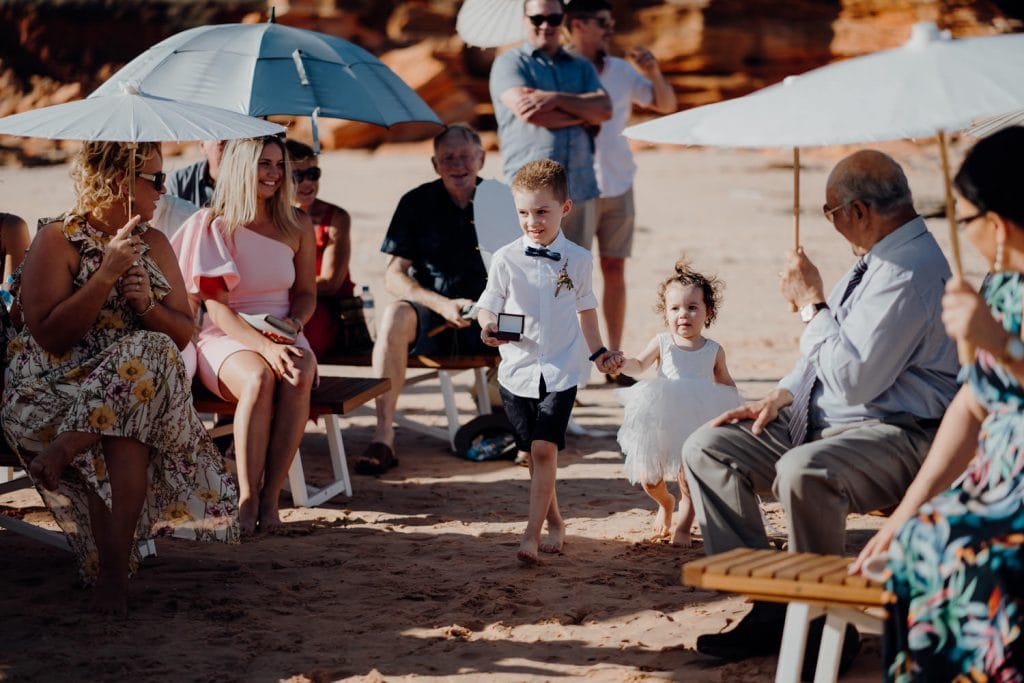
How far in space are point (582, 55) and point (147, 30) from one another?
26004 mm

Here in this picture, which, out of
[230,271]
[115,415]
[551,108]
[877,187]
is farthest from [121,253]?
[551,108]

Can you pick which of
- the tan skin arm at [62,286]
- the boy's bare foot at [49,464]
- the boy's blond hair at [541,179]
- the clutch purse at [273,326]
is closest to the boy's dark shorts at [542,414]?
the boy's blond hair at [541,179]

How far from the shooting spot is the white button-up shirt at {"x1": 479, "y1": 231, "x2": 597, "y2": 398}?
16.8 ft

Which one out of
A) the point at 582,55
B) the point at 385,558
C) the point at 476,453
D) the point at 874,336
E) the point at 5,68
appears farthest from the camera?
the point at 5,68

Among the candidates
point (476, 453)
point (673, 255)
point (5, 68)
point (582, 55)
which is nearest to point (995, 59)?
point (476, 453)

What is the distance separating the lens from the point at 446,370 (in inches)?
285

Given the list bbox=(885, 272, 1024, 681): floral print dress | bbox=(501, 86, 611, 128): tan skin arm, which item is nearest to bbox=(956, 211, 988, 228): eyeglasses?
bbox=(885, 272, 1024, 681): floral print dress

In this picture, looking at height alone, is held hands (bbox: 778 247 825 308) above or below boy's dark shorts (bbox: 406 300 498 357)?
above

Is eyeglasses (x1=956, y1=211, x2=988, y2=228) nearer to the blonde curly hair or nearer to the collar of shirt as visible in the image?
the collar of shirt

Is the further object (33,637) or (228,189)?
(228,189)

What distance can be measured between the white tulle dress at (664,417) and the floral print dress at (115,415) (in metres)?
1.58

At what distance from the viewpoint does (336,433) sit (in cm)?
622

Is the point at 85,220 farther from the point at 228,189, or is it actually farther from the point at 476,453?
the point at 476,453

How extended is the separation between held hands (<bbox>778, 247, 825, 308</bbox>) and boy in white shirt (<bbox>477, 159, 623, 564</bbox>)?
3.49 feet
